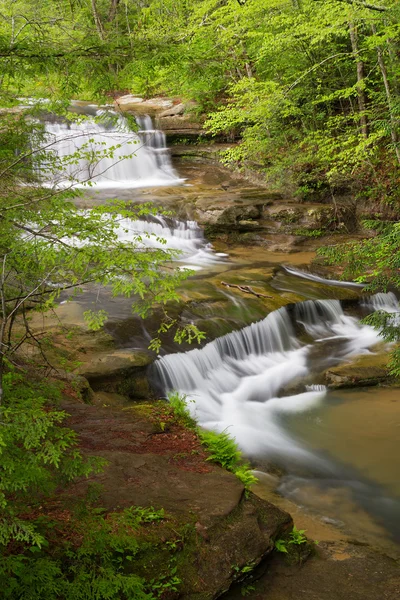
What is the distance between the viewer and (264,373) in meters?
10.8

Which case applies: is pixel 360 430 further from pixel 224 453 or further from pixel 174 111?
pixel 174 111

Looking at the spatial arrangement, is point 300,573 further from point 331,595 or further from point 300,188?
point 300,188

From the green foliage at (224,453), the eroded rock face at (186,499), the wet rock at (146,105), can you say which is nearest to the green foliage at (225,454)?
the green foliage at (224,453)

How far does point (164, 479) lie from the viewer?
210 inches

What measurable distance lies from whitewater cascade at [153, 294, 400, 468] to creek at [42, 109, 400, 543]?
23 mm

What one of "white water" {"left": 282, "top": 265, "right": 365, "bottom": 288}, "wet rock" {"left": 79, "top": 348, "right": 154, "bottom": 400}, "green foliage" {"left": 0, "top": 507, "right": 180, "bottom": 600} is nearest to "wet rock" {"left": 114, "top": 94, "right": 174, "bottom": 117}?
"white water" {"left": 282, "top": 265, "right": 365, "bottom": 288}

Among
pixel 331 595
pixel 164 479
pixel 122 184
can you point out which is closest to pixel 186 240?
pixel 122 184

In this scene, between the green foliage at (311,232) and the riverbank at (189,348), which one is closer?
the riverbank at (189,348)

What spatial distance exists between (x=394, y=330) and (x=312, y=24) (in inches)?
346

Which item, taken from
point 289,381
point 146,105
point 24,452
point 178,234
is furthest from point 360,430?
point 146,105

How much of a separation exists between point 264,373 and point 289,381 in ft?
1.93

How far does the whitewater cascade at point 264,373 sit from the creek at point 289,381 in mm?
23

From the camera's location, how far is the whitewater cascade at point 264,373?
889 centimetres

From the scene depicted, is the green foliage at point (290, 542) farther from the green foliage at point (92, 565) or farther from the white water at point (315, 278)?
the white water at point (315, 278)
